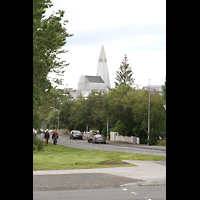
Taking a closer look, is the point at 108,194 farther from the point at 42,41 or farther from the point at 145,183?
the point at 42,41

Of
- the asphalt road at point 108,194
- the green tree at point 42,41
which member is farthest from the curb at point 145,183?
the green tree at point 42,41

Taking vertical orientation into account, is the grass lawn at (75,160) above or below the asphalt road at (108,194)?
below

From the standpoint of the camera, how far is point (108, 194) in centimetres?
1140

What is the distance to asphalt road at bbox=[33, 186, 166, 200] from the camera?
35.2ft

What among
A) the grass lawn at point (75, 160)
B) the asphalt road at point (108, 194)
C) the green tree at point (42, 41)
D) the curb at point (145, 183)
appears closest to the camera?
the asphalt road at point (108, 194)

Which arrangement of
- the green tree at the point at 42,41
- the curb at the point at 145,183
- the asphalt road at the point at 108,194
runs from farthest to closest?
1. the green tree at the point at 42,41
2. the curb at the point at 145,183
3. the asphalt road at the point at 108,194

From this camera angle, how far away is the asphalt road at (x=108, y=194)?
10742 mm

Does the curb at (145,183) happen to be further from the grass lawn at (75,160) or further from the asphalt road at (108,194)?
the grass lawn at (75,160)

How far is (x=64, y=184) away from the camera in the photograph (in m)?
13.2

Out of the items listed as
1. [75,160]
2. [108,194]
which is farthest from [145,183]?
[75,160]

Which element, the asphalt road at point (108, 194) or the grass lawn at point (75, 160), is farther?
the grass lawn at point (75, 160)

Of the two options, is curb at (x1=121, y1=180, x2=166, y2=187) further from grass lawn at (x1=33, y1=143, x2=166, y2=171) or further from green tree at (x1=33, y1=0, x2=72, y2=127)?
green tree at (x1=33, y1=0, x2=72, y2=127)

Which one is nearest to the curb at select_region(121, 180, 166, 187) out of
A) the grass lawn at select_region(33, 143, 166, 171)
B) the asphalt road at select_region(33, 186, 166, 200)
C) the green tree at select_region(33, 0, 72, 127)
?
the asphalt road at select_region(33, 186, 166, 200)
